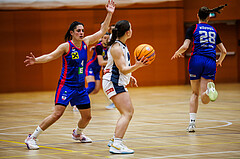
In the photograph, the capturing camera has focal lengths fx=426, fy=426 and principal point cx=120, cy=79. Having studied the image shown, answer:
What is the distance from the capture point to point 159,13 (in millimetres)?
19375

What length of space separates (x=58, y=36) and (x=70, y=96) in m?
12.9

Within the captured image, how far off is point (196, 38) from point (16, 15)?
12.7 meters

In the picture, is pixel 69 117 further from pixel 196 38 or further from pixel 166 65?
pixel 166 65

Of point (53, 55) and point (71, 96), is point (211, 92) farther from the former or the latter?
point (53, 55)

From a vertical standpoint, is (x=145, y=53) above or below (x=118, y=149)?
above

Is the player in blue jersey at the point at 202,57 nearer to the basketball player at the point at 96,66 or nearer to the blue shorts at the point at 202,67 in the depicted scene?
the blue shorts at the point at 202,67

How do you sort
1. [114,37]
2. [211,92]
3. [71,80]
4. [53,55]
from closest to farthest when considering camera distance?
[114,37] → [53,55] → [71,80] → [211,92]

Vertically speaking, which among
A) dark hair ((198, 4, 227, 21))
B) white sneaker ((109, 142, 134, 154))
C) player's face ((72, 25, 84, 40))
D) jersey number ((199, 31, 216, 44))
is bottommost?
white sneaker ((109, 142, 134, 154))

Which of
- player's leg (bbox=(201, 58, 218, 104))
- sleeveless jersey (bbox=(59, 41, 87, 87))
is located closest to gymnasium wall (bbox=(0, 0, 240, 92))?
player's leg (bbox=(201, 58, 218, 104))

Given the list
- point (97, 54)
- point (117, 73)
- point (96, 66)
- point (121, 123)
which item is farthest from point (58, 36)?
point (121, 123)

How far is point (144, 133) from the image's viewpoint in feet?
23.0

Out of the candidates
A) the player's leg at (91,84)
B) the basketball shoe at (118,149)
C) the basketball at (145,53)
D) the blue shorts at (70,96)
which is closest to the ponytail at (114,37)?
the basketball at (145,53)

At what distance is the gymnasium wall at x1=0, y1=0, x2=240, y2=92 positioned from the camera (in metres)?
18.3

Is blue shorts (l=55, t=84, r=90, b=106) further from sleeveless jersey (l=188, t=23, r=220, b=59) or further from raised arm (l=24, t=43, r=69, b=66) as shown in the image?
sleeveless jersey (l=188, t=23, r=220, b=59)
